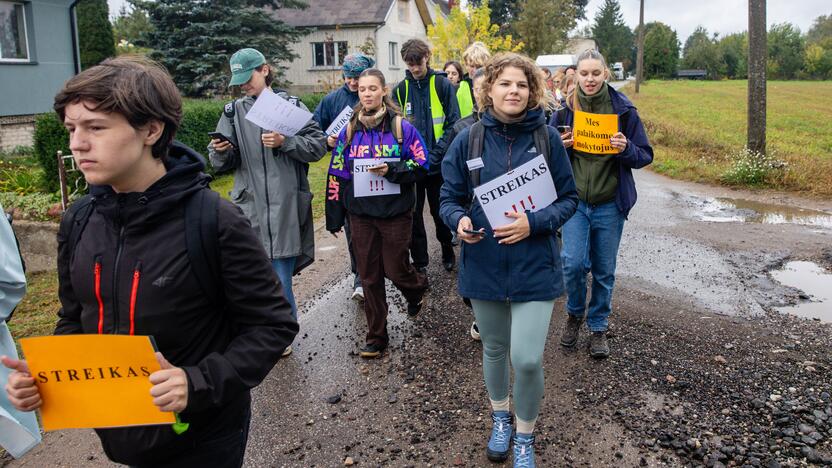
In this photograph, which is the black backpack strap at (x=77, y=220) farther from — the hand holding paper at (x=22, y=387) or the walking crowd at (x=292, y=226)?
the hand holding paper at (x=22, y=387)

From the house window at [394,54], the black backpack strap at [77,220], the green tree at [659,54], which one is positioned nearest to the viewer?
the black backpack strap at [77,220]

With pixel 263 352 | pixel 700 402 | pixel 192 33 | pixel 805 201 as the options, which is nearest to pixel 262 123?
pixel 263 352

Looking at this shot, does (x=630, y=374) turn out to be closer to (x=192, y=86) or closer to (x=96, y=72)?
(x=96, y=72)

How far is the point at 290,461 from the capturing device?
3.69 meters

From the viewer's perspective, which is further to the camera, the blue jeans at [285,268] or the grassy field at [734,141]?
the grassy field at [734,141]

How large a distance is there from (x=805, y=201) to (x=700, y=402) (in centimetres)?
844

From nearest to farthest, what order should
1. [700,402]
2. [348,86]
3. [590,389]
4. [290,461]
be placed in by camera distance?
[290,461]
[700,402]
[590,389]
[348,86]

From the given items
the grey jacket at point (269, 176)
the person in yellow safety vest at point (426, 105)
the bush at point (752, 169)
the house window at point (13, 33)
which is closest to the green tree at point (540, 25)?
the house window at point (13, 33)

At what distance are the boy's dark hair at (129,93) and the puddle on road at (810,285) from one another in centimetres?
559

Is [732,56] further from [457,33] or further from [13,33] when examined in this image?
[13,33]

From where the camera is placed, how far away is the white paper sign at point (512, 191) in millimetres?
3422

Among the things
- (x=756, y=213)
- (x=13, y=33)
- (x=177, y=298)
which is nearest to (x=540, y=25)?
(x=13, y=33)

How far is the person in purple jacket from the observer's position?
4965 mm

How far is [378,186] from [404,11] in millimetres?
40482
